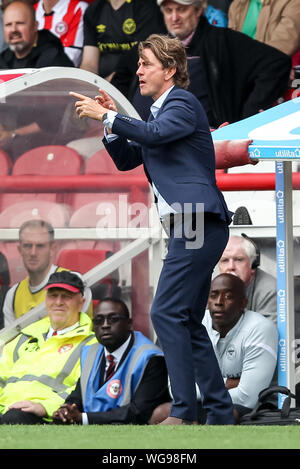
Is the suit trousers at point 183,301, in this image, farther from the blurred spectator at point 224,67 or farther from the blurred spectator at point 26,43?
the blurred spectator at point 26,43

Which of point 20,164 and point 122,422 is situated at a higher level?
point 20,164

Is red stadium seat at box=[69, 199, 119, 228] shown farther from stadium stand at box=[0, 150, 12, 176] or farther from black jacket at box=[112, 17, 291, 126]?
black jacket at box=[112, 17, 291, 126]

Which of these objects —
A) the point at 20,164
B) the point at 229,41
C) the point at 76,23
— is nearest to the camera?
the point at 20,164

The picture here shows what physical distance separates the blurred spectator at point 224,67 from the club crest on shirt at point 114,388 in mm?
2581

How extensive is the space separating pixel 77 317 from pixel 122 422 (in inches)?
34.4

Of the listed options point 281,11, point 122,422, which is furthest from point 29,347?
point 281,11

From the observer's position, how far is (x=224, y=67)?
29.4 ft

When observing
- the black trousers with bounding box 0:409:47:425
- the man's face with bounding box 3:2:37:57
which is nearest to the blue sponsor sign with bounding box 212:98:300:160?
the black trousers with bounding box 0:409:47:425

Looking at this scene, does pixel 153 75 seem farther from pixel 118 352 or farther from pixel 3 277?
pixel 3 277

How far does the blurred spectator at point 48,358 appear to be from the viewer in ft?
22.9

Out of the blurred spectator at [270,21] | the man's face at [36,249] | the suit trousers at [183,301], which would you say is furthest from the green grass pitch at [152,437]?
the blurred spectator at [270,21]

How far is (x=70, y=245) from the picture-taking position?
7.86 metres

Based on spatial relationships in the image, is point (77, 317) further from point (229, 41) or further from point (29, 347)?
point (229, 41)

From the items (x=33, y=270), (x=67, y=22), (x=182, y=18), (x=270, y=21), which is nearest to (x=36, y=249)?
(x=33, y=270)
